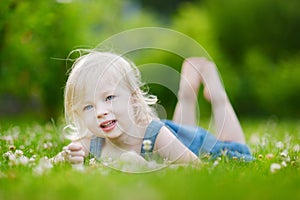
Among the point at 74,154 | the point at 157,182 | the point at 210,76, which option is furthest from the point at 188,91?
the point at 157,182

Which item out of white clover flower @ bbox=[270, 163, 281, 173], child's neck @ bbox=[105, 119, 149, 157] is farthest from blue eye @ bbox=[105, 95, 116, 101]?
white clover flower @ bbox=[270, 163, 281, 173]

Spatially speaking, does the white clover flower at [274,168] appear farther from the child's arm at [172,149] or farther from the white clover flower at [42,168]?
the white clover flower at [42,168]

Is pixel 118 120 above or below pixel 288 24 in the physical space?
below

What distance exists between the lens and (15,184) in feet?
8.54

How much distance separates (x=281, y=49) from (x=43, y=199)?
14015mm

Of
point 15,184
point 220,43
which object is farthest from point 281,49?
point 15,184

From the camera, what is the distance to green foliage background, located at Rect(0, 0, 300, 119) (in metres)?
7.78

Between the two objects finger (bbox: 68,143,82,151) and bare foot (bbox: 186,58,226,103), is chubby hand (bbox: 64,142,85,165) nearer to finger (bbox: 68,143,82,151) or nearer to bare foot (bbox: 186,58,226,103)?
finger (bbox: 68,143,82,151)

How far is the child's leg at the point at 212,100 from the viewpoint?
4617 millimetres

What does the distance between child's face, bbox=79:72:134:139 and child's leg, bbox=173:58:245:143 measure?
1220 millimetres

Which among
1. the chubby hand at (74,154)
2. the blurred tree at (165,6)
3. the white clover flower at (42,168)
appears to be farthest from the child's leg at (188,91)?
the blurred tree at (165,6)

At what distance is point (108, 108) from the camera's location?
344 cm

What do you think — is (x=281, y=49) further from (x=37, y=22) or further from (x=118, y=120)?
(x=118, y=120)

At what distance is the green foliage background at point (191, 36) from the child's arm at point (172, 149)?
3.20 m
